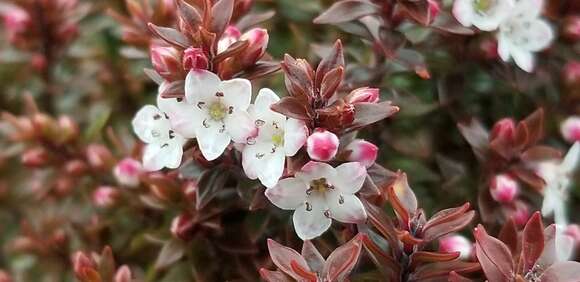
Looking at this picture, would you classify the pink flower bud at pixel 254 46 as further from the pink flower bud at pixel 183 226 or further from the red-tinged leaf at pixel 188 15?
the pink flower bud at pixel 183 226

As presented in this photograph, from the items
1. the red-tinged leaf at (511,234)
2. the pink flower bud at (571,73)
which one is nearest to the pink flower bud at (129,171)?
the red-tinged leaf at (511,234)

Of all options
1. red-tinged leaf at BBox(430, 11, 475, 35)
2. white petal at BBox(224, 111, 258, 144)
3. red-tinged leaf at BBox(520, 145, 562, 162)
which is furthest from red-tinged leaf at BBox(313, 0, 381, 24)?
red-tinged leaf at BBox(520, 145, 562, 162)

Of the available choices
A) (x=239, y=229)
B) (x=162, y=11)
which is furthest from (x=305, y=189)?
Answer: (x=162, y=11)

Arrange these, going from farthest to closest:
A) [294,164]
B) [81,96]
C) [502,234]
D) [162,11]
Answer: [81,96] → [162,11] → [502,234] → [294,164]

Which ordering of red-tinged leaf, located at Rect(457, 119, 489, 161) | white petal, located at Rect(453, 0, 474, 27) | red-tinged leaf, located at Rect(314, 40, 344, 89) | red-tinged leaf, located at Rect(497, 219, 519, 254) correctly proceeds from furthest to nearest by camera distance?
1. red-tinged leaf, located at Rect(457, 119, 489, 161)
2. white petal, located at Rect(453, 0, 474, 27)
3. red-tinged leaf, located at Rect(497, 219, 519, 254)
4. red-tinged leaf, located at Rect(314, 40, 344, 89)

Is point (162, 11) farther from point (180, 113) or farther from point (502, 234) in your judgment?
point (502, 234)

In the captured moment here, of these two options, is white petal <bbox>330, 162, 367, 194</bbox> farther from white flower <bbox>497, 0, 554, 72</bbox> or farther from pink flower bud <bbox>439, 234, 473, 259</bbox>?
white flower <bbox>497, 0, 554, 72</bbox>
